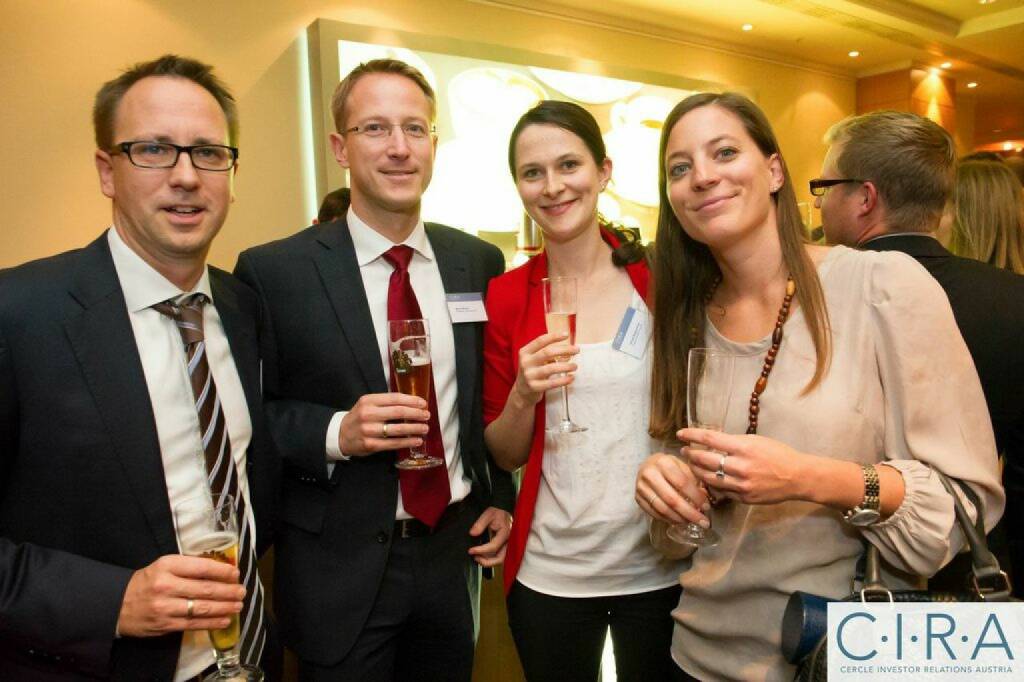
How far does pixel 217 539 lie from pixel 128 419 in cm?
37

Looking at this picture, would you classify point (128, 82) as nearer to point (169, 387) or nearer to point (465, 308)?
point (169, 387)

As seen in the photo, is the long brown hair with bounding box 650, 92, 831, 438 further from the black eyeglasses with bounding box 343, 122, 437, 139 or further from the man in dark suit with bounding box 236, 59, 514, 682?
the black eyeglasses with bounding box 343, 122, 437, 139

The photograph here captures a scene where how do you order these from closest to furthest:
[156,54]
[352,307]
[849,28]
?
[352,307] < [156,54] < [849,28]

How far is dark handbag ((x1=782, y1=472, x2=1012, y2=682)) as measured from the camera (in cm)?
119

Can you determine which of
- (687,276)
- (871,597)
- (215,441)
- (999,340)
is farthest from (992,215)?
(215,441)

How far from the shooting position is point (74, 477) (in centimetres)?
136

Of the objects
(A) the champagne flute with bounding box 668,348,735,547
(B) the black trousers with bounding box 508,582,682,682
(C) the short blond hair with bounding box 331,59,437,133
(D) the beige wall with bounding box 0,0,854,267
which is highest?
(D) the beige wall with bounding box 0,0,854,267

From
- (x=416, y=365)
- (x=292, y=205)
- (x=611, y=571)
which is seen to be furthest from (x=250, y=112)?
(x=611, y=571)

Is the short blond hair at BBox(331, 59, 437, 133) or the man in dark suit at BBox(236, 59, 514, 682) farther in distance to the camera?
the short blond hair at BBox(331, 59, 437, 133)

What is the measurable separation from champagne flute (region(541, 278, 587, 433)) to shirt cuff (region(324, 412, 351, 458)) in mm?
586

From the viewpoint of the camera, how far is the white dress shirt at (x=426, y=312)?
197 cm

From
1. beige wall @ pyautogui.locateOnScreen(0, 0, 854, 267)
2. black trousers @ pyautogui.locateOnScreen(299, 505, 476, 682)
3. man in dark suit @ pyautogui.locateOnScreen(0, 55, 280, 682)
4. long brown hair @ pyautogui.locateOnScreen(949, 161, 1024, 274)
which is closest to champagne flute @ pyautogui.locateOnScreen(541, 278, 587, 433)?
black trousers @ pyautogui.locateOnScreen(299, 505, 476, 682)

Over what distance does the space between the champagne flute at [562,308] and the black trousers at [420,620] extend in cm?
54

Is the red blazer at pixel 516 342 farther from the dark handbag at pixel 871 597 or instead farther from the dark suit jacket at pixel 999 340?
the dark suit jacket at pixel 999 340
